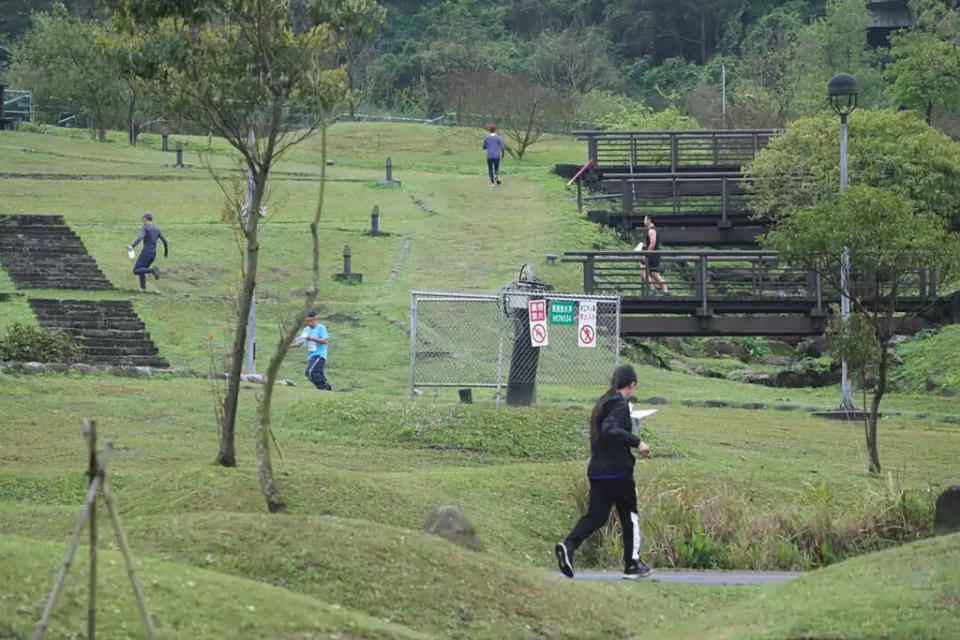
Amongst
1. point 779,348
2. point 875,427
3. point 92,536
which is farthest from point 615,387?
point 779,348

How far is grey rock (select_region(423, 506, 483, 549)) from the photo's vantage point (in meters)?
13.5

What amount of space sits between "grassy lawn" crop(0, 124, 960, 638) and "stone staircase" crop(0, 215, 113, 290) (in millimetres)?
515

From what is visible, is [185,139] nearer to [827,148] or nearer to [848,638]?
[827,148]

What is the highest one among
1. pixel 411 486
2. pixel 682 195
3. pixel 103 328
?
pixel 682 195

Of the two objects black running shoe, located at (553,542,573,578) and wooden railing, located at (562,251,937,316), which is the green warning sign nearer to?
wooden railing, located at (562,251,937,316)

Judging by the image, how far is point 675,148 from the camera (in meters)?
52.2

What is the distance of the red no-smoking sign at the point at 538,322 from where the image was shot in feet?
76.2

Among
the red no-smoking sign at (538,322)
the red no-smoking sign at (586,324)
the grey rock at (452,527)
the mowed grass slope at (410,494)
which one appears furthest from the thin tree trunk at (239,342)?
the red no-smoking sign at (586,324)

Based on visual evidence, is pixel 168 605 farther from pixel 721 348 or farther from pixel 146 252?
pixel 721 348

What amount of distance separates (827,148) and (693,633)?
1341 inches

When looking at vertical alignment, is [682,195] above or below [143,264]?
above

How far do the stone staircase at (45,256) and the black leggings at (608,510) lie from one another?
2142 cm

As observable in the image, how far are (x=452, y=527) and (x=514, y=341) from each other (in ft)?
34.8

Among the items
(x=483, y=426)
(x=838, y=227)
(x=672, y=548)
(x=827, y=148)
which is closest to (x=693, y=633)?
(x=672, y=548)
